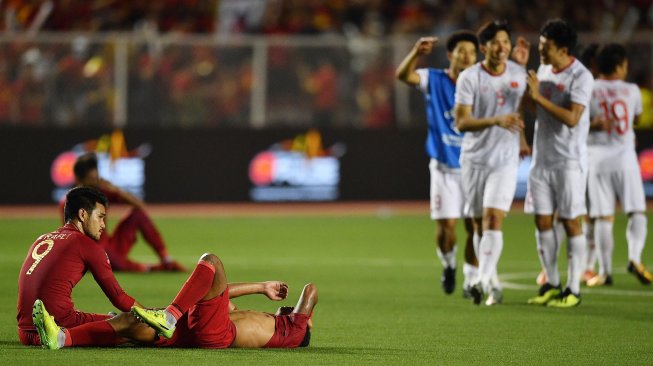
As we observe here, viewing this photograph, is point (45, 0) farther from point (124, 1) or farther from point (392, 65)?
point (392, 65)

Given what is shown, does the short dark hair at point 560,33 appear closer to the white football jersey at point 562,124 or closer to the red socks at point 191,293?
the white football jersey at point 562,124

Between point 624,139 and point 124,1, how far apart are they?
14.2 m

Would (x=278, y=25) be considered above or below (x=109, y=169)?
above

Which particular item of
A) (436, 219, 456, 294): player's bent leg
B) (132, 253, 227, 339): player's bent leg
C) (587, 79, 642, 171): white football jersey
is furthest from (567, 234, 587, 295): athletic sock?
(132, 253, 227, 339): player's bent leg

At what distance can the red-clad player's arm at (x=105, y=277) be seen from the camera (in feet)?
26.2

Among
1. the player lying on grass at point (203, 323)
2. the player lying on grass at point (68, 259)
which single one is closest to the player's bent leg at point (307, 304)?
the player lying on grass at point (203, 323)

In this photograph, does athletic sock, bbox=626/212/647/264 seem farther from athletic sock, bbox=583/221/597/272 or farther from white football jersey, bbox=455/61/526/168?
white football jersey, bbox=455/61/526/168

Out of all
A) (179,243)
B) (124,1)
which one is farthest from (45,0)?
(179,243)

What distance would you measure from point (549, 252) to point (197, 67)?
508 inches

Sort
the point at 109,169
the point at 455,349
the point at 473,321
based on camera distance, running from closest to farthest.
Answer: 1. the point at 455,349
2. the point at 473,321
3. the point at 109,169

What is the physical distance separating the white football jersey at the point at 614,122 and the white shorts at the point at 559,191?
1835 millimetres

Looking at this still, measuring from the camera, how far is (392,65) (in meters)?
23.8

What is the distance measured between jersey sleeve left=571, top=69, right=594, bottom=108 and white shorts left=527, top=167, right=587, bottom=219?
0.62 meters

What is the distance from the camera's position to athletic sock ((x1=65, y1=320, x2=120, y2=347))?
27.4 ft
